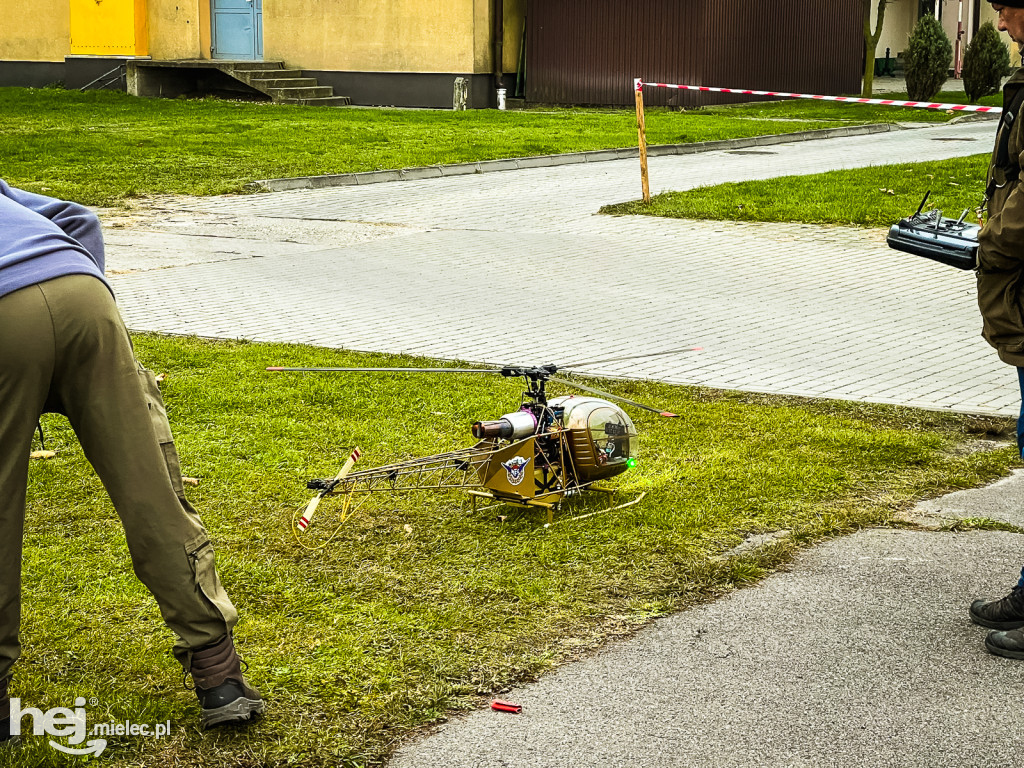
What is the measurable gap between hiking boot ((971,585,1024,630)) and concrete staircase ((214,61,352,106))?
27.3 metres

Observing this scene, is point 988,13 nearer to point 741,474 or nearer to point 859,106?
point 859,106

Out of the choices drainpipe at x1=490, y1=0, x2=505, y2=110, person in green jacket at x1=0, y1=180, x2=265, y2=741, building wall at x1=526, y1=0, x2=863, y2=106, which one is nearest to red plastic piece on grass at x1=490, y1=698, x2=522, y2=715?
person in green jacket at x1=0, y1=180, x2=265, y2=741

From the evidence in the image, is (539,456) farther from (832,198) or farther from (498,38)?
(498,38)

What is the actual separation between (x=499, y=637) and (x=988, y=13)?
46934 millimetres

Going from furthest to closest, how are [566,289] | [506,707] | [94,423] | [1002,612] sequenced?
[566,289] < [1002,612] < [506,707] < [94,423]

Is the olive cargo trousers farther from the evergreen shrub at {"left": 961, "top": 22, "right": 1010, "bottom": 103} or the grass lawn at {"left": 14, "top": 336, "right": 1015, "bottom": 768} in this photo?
the evergreen shrub at {"left": 961, "top": 22, "right": 1010, "bottom": 103}

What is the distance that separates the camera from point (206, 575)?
3582 mm

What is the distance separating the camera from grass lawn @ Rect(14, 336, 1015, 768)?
12.8 feet

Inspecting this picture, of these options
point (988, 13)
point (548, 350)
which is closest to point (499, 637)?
point (548, 350)

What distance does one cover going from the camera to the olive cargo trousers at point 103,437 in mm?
3254

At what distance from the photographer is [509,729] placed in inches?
148

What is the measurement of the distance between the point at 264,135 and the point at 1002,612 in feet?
65.4

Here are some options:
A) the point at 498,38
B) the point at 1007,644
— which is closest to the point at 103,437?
the point at 1007,644

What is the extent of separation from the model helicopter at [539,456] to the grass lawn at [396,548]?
145 millimetres
